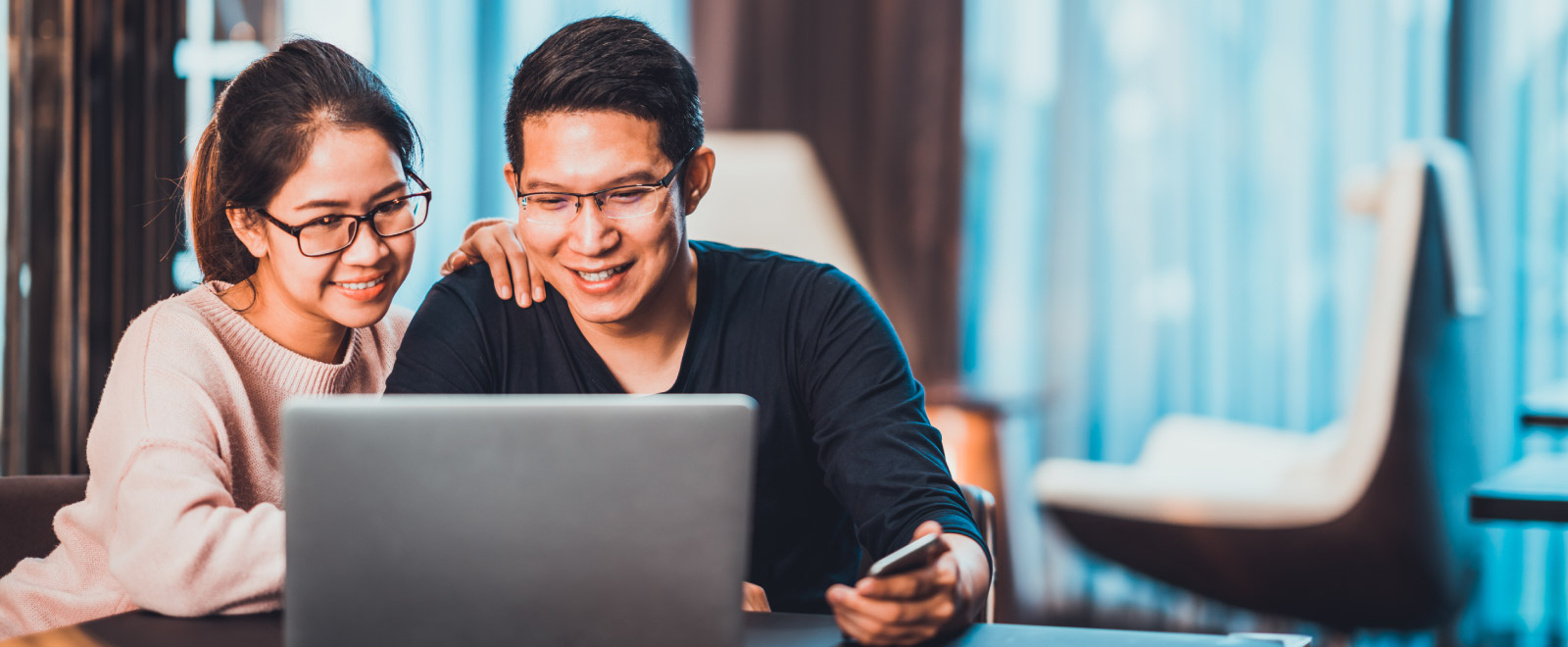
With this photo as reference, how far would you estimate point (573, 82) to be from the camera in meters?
1.22

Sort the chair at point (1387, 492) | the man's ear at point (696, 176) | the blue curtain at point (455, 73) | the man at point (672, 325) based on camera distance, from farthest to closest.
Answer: the blue curtain at point (455, 73), the chair at point (1387, 492), the man's ear at point (696, 176), the man at point (672, 325)

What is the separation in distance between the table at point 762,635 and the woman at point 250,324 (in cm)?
6

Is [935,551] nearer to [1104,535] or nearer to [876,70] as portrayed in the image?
[1104,535]

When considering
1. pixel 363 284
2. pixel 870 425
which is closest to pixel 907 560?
pixel 870 425

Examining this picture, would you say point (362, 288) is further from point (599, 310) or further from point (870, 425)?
point (870, 425)

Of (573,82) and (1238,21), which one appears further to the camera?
(1238,21)

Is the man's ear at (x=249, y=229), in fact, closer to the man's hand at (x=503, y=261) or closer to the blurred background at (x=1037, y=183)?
the man's hand at (x=503, y=261)

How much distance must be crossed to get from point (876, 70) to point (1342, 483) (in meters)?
1.74

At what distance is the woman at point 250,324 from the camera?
1039mm

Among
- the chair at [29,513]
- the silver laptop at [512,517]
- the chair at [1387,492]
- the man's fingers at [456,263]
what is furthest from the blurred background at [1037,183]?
the silver laptop at [512,517]

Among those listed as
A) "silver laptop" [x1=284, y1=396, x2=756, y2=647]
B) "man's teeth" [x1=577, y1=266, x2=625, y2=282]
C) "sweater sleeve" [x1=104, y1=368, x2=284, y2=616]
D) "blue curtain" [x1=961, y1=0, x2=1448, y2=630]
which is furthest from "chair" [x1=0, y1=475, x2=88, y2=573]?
"blue curtain" [x1=961, y1=0, x2=1448, y2=630]

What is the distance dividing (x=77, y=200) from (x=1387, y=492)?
2.85 m

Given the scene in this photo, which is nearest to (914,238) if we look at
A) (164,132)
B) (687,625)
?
(164,132)

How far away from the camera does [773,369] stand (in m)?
1.33
